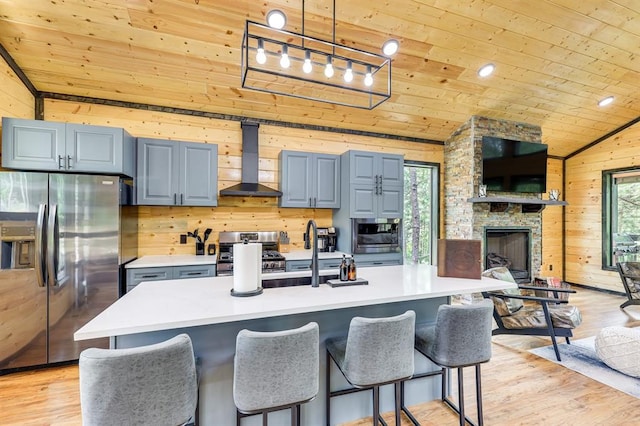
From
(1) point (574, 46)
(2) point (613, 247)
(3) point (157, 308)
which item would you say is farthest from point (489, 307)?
(2) point (613, 247)

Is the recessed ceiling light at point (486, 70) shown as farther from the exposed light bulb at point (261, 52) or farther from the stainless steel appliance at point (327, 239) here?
the exposed light bulb at point (261, 52)

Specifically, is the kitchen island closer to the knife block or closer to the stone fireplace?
the knife block

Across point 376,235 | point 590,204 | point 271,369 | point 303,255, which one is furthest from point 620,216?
point 271,369

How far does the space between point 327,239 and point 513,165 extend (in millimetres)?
3436

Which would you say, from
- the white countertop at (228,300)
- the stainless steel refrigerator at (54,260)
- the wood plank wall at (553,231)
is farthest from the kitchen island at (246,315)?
the wood plank wall at (553,231)

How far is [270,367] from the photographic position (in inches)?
54.3

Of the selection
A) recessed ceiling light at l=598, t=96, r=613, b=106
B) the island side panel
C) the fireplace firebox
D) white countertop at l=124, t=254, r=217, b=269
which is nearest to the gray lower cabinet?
white countertop at l=124, t=254, r=217, b=269

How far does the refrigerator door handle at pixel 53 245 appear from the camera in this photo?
2.75 m

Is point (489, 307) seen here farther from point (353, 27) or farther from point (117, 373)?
point (353, 27)

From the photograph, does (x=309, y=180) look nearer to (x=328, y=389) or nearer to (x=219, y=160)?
(x=219, y=160)

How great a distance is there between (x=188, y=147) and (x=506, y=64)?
410 centimetres

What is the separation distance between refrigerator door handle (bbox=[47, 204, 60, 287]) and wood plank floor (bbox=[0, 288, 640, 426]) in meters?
0.86

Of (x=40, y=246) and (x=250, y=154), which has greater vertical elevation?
(x=250, y=154)

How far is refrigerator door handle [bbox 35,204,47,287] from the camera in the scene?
268cm
